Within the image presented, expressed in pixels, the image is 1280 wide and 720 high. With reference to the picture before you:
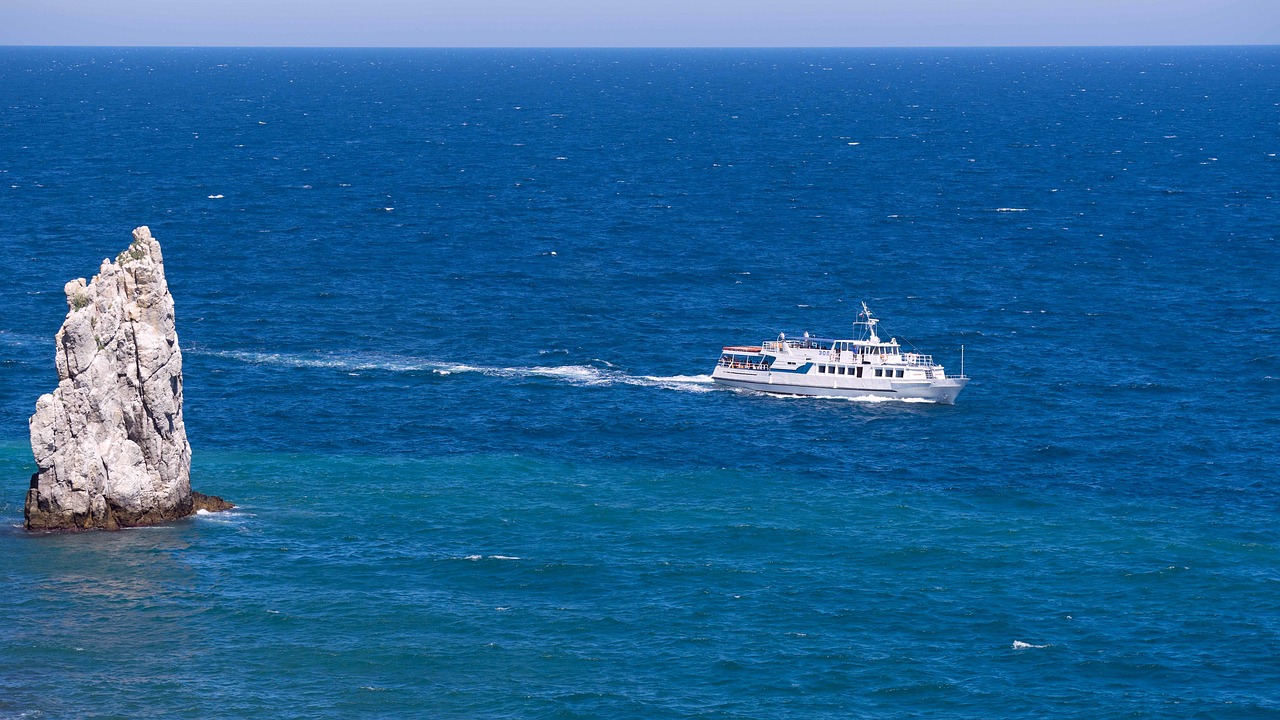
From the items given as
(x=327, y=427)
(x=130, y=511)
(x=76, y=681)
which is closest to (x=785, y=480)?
(x=327, y=427)

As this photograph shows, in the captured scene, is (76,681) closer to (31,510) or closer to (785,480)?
(31,510)

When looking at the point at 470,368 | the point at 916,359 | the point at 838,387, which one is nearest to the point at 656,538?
the point at 838,387

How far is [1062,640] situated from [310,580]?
49137 millimetres

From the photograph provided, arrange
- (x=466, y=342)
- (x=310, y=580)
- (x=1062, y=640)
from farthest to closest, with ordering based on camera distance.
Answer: (x=466, y=342) → (x=310, y=580) → (x=1062, y=640)

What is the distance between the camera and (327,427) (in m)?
144

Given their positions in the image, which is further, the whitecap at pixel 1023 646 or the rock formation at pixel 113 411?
the rock formation at pixel 113 411

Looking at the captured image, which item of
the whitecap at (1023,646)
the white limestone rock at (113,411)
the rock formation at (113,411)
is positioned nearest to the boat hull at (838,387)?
the whitecap at (1023,646)

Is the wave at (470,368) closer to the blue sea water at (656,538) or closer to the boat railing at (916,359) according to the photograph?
the blue sea water at (656,538)

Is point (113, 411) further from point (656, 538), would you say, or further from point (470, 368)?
point (470, 368)

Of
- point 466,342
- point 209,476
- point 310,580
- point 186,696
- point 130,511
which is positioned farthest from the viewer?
point 466,342

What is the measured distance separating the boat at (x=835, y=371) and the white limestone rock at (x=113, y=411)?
209 ft

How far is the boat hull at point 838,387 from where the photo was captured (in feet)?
520

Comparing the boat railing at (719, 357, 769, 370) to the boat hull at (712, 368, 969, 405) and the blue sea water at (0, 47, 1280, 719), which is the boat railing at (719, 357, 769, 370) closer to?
the boat hull at (712, 368, 969, 405)

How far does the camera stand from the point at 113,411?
372ft
